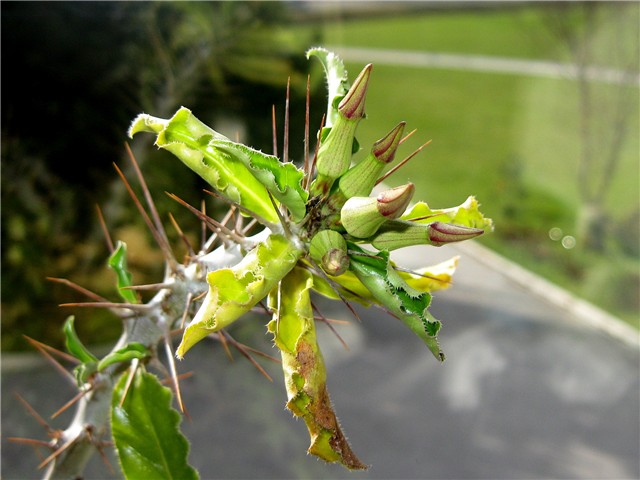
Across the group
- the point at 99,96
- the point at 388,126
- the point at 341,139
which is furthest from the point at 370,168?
the point at 388,126

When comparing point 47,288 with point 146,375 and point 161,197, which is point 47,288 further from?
point 146,375

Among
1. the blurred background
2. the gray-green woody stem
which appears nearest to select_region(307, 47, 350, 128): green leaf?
the gray-green woody stem

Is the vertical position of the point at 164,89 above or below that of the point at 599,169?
above

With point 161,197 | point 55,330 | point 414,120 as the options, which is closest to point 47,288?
point 55,330

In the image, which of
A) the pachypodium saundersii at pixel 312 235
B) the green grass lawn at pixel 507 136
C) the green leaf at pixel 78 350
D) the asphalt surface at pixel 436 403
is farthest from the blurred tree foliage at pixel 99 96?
the pachypodium saundersii at pixel 312 235

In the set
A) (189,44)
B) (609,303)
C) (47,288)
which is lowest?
(609,303)

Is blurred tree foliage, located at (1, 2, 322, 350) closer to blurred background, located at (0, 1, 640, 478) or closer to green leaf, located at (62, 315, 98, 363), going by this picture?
blurred background, located at (0, 1, 640, 478)

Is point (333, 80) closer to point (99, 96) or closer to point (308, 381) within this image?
point (308, 381)
